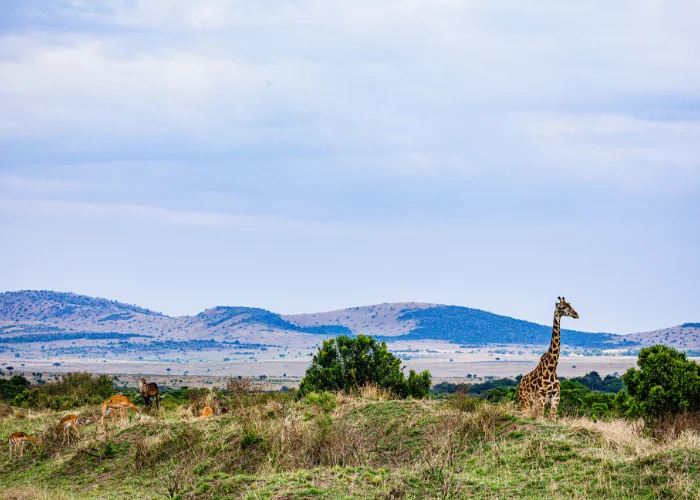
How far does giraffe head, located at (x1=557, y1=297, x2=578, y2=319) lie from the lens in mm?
22453

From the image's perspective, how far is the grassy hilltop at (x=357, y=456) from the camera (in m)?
15.1

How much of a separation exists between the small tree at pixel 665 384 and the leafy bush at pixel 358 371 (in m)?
9.58

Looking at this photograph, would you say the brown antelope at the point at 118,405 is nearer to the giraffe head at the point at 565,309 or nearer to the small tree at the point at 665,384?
the giraffe head at the point at 565,309

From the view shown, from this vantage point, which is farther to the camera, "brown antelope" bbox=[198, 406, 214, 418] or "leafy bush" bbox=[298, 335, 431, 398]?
"leafy bush" bbox=[298, 335, 431, 398]

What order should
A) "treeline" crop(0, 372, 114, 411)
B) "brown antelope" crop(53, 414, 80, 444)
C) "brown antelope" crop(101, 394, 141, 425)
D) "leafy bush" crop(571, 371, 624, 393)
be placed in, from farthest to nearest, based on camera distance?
"leafy bush" crop(571, 371, 624, 393), "treeline" crop(0, 372, 114, 411), "brown antelope" crop(101, 394, 141, 425), "brown antelope" crop(53, 414, 80, 444)

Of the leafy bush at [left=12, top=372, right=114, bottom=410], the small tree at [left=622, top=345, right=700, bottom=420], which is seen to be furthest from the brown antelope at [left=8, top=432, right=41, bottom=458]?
the small tree at [left=622, top=345, right=700, bottom=420]

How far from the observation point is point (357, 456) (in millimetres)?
17922

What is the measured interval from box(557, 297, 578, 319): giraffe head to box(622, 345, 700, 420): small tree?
3.14 metres

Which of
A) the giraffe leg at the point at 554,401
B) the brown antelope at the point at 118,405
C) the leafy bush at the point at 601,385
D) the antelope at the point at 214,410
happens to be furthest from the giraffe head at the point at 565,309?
the leafy bush at the point at 601,385

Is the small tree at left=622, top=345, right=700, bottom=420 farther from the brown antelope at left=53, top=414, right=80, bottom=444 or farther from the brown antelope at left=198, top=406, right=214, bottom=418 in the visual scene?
the brown antelope at left=53, top=414, right=80, bottom=444

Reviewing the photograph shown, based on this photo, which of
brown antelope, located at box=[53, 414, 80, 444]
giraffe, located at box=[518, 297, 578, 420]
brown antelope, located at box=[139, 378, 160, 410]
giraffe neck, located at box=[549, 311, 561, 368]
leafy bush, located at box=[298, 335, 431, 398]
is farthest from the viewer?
leafy bush, located at box=[298, 335, 431, 398]

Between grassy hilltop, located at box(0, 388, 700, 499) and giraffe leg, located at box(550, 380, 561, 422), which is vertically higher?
giraffe leg, located at box(550, 380, 561, 422)

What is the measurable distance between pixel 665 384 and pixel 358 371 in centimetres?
1237

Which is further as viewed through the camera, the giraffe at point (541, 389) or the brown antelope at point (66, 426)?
the brown antelope at point (66, 426)
